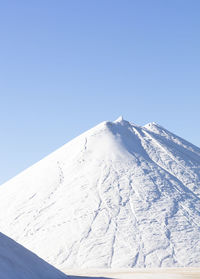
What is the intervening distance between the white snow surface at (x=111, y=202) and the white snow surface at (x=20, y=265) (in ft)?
40.4

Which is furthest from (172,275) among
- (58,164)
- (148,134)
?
(148,134)

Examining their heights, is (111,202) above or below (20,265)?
above

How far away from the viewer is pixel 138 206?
48.3 metres

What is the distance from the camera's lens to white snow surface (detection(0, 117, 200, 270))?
42.5m

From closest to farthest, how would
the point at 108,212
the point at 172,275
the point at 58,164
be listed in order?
the point at 172,275 → the point at 108,212 → the point at 58,164

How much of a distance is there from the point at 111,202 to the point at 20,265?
23.2 m

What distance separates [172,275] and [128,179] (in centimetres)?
1988

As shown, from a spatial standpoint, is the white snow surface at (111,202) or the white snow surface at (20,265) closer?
the white snow surface at (20,265)

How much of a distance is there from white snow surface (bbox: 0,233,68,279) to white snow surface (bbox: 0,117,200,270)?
12317 mm

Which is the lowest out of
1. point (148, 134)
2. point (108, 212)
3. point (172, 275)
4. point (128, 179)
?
point (172, 275)

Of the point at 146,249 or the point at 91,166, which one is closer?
the point at 146,249

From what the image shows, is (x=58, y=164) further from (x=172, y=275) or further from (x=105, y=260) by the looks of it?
(x=172, y=275)

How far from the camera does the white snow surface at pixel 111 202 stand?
4247cm

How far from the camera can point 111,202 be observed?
48875mm
